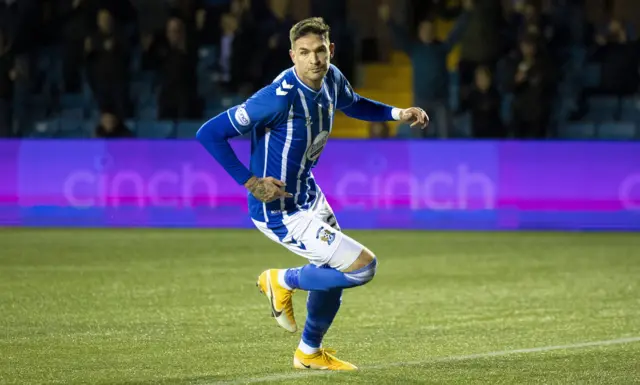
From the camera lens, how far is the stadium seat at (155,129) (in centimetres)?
1958

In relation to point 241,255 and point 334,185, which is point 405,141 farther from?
point 241,255

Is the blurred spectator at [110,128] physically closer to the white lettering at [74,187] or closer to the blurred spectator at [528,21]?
the white lettering at [74,187]

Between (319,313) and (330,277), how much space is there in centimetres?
29

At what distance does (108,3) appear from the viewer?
20.6m

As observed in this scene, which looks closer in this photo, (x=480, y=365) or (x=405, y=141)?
(x=480, y=365)

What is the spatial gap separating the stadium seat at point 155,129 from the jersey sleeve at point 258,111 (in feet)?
41.5

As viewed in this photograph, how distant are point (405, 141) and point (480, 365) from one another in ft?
36.5

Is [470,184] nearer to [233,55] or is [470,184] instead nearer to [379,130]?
[379,130]

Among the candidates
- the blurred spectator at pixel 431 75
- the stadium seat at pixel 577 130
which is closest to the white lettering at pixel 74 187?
the blurred spectator at pixel 431 75

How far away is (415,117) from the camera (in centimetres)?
745

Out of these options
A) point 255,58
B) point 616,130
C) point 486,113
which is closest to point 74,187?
point 255,58

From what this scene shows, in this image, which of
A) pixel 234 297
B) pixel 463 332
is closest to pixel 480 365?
pixel 463 332

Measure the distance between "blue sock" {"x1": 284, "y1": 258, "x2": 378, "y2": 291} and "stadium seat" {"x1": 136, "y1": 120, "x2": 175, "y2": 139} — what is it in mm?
12539

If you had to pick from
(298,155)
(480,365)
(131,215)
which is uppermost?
(298,155)
